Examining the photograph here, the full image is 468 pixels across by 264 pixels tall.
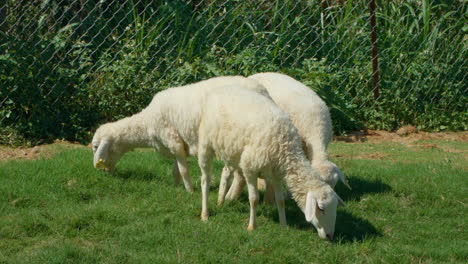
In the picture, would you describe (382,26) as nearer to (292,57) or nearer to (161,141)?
(292,57)

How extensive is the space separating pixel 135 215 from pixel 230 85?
4.56 feet

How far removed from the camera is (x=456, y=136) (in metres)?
9.39

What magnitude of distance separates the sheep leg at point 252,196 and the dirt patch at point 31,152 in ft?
9.16

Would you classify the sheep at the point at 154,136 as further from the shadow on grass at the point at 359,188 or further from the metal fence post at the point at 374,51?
the metal fence post at the point at 374,51

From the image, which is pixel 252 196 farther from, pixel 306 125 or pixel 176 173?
pixel 176 173

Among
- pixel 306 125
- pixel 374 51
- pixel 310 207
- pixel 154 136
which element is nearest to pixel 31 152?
pixel 154 136

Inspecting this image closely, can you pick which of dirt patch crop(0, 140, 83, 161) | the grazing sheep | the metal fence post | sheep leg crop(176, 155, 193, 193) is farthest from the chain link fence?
the grazing sheep

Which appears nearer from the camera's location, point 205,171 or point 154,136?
point 205,171

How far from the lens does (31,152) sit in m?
7.82

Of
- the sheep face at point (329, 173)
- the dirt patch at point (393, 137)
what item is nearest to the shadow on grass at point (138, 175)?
the sheep face at point (329, 173)

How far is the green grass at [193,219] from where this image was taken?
525 centimetres

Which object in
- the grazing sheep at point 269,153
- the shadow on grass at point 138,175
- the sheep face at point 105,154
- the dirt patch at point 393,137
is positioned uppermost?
the grazing sheep at point 269,153

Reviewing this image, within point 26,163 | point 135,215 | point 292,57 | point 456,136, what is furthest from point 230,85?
point 456,136

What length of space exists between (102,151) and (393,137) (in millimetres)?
3996
